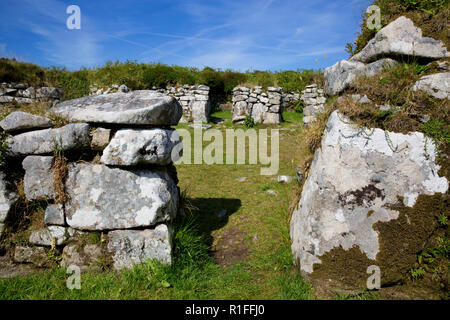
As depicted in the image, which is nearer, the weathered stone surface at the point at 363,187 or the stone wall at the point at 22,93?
the weathered stone surface at the point at 363,187

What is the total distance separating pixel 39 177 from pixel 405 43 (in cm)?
587

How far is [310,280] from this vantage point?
138 inches

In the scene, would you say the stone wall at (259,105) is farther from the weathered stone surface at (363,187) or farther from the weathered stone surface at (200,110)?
the weathered stone surface at (363,187)

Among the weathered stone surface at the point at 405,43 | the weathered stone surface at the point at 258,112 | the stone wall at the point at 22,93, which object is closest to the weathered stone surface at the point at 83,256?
the weathered stone surface at the point at 405,43

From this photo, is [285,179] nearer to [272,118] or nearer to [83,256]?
[83,256]

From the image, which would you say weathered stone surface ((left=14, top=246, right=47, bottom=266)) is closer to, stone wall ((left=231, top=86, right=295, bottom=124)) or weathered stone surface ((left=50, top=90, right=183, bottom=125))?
weathered stone surface ((left=50, top=90, right=183, bottom=125))

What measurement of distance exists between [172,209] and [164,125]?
51.2 inches

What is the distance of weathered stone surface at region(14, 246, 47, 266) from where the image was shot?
3.70 meters

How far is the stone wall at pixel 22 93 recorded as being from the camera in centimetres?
1323

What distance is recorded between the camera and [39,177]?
3.68 metres

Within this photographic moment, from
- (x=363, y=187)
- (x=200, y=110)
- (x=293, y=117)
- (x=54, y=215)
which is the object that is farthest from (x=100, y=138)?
(x=293, y=117)

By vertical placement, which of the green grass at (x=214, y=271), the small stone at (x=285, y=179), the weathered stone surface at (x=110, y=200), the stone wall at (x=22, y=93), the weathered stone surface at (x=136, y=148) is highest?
the stone wall at (x=22, y=93)

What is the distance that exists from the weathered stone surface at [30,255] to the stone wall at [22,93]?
11772mm
